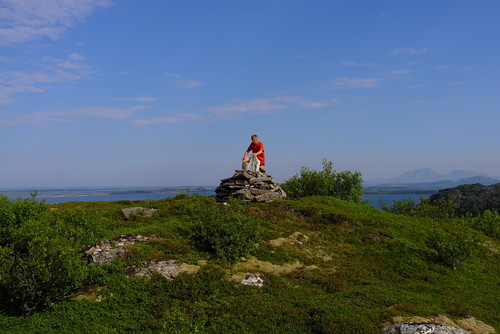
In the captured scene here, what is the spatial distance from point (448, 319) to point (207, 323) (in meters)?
10.1

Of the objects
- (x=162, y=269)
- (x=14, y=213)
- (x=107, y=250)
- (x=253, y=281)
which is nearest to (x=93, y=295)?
(x=162, y=269)

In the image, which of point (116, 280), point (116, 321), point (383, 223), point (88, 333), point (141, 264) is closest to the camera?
point (88, 333)

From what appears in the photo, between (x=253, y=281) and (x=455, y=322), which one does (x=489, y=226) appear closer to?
(x=455, y=322)

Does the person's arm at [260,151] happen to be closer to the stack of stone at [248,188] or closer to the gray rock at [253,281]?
the stack of stone at [248,188]

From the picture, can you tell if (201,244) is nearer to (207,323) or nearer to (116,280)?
(116,280)

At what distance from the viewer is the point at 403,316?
1322 cm

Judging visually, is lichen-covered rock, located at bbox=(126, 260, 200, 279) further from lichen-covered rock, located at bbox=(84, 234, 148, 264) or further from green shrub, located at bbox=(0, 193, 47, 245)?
green shrub, located at bbox=(0, 193, 47, 245)

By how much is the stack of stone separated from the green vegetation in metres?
4.63

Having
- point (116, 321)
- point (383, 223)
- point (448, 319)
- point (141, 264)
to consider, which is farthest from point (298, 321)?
point (383, 223)

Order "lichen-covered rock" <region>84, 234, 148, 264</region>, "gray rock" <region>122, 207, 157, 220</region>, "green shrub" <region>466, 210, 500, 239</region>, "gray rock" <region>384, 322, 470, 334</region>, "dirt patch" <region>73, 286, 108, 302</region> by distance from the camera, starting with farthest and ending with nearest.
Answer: "green shrub" <region>466, 210, 500, 239</region>, "gray rock" <region>122, 207, 157, 220</region>, "lichen-covered rock" <region>84, 234, 148, 264</region>, "dirt patch" <region>73, 286, 108, 302</region>, "gray rock" <region>384, 322, 470, 334</region>

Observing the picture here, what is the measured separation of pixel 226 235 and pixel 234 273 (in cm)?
346

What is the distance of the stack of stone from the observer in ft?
109

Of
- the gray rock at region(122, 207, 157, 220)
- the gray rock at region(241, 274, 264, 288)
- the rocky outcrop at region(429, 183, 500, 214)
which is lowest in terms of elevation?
the rocky outcrop at region(429, 183, 500, 214)

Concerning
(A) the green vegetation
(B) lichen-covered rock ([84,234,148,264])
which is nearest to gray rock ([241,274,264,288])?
(A) the green vegetation
